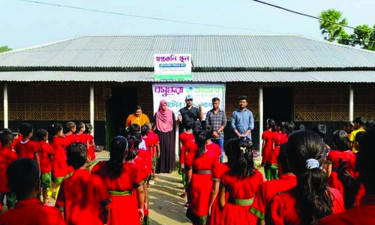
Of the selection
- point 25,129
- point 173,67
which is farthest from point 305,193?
point 173,67

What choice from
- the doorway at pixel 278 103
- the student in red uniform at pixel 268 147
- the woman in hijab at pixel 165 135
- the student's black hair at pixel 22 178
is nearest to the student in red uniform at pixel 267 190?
the student's black hair at pixel 22 178

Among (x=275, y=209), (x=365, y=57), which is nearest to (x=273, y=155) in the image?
(x=275, y=209)

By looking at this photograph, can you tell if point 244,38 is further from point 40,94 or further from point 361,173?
point 361,173

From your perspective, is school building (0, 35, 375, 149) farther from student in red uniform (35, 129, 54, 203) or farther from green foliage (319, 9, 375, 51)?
green foliage (319, 9, 375, 51)

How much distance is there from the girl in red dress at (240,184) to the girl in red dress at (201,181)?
1177 millimetres

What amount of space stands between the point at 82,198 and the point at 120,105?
1041 centimetres

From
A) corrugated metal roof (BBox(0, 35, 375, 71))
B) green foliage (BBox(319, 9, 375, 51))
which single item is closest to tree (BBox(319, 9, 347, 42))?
green foliage (BBox(319, 9, 375, 51))

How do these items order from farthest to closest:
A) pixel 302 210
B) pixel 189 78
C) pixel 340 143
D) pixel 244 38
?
1. pixel 244 38
2. pixel 189 78
3. pixel 340 143
4. pixel 302 210

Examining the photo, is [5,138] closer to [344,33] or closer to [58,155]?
[58,155]

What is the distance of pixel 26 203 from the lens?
201 centimetres

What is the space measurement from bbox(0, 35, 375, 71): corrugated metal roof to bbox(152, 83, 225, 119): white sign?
1.60 meters

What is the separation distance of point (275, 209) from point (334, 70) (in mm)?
10971

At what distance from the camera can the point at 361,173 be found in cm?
121

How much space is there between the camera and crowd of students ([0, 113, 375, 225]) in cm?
173
